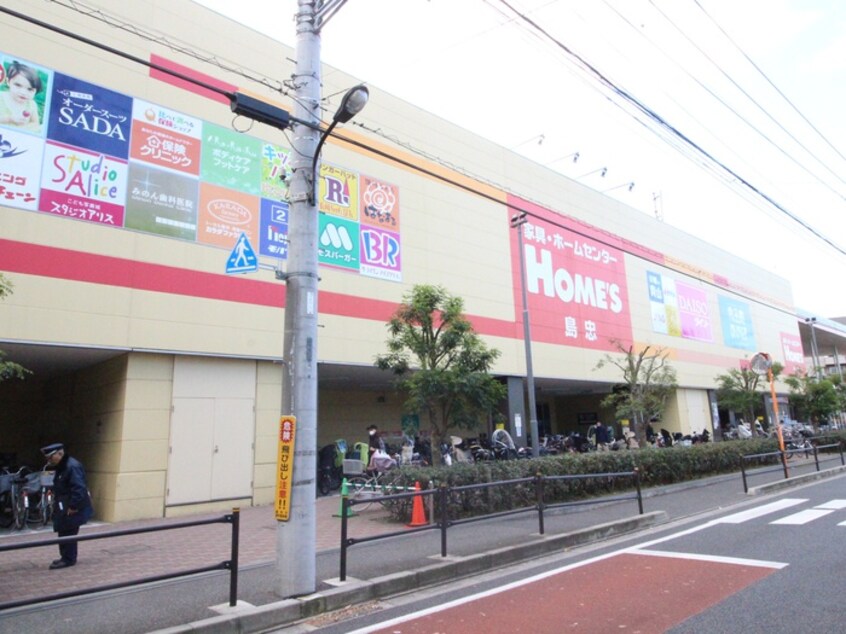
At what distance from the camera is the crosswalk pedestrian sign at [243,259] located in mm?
6500

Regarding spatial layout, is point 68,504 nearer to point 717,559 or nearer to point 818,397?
point 717,559

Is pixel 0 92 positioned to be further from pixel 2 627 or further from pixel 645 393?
pixel 645 393

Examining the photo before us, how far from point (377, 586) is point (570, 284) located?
20387mm

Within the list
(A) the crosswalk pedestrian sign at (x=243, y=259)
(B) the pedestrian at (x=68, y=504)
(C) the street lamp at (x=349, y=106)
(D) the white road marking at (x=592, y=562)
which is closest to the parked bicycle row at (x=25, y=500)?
(B) the pedestrian at (x=68, y=504)

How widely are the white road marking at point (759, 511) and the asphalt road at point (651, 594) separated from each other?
5.25 feet

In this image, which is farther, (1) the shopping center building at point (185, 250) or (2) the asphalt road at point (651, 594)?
(1) the shopping center building at point (185, 250)

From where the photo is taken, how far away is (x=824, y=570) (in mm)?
6391

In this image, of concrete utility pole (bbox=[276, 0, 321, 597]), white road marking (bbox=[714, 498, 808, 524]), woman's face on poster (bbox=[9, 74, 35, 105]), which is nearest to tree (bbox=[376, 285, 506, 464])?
white road marking (bbox=[714, 498, 808, 524])

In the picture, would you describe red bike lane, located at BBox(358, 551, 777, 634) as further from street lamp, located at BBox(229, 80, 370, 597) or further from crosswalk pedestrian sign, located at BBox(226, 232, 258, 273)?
crosswalk pedestrian sign, located at BBox(226, 232, 258, 273)

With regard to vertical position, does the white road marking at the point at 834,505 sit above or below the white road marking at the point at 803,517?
above

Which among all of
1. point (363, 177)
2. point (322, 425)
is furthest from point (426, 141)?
point (322, 425)

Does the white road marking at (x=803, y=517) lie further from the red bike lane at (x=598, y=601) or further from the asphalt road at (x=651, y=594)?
→ the red bike lane at (x=598, y=601)

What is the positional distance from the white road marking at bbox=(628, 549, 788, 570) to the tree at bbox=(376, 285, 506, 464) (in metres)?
4.53

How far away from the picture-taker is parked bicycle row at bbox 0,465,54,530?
35.9 feet
